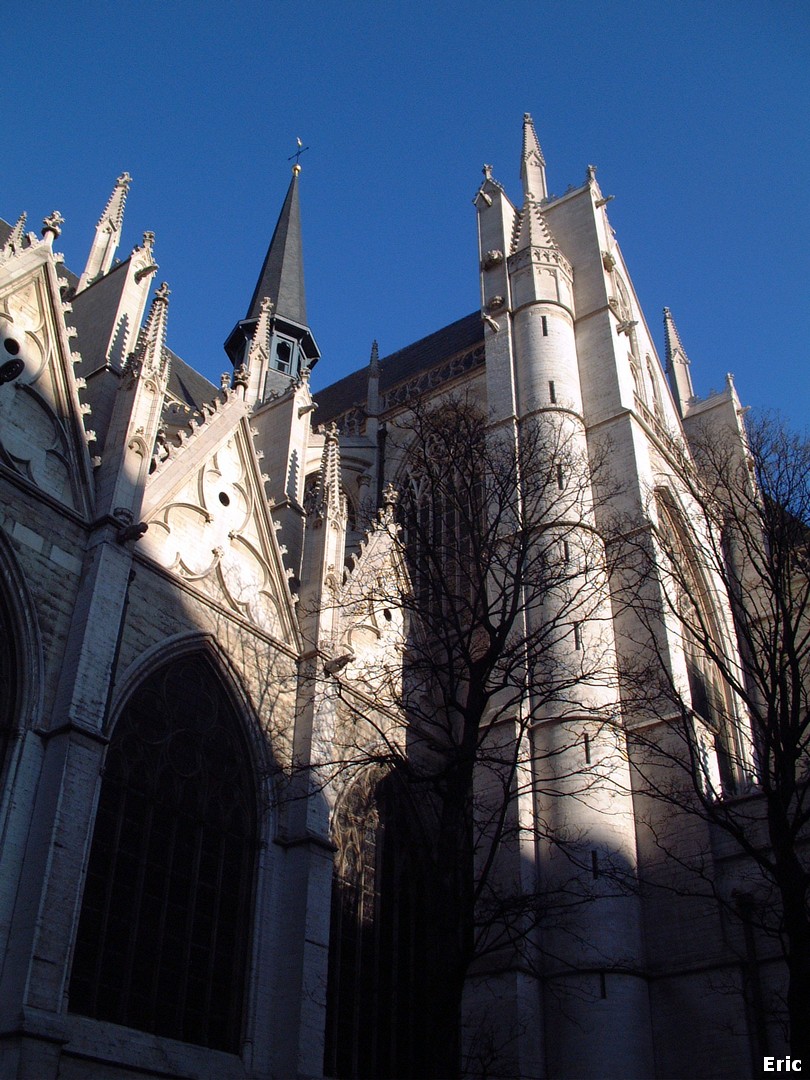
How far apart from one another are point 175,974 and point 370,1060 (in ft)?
9.85

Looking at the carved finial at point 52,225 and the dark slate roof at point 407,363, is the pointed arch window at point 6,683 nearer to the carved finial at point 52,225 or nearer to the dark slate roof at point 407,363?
the carved finial at point 52,225

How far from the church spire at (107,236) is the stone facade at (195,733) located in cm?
519

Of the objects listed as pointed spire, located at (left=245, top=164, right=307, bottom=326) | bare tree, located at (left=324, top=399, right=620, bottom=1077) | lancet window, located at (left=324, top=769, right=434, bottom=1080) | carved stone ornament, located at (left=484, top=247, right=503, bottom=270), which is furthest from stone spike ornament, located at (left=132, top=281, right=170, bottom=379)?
pointed spire, located at (left=245, top=164, right=307, bottom=326)

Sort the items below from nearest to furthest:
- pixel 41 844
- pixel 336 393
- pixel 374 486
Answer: pixel 41 844 → pixel 374 486 → pixel 336 393

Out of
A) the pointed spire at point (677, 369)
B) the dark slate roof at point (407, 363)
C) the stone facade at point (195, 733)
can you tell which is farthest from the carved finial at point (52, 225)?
the pointed spire at point (677, 369)

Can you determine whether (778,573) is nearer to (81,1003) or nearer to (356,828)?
(356,828)

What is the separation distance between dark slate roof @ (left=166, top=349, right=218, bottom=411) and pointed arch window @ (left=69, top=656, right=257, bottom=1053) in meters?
11.1

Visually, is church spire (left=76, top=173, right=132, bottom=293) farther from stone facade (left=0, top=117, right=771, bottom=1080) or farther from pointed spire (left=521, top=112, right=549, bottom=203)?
pointed spire (left=521, top=112, right=549, bottom=203)

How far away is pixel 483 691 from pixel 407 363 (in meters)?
20.4

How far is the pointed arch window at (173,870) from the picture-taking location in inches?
399

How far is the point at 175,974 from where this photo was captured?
34.9 feet

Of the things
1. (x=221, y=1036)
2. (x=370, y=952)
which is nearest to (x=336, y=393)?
(x=370, y=952)

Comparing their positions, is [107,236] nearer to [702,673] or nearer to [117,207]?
[117,207]

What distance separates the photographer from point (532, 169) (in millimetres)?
24812
